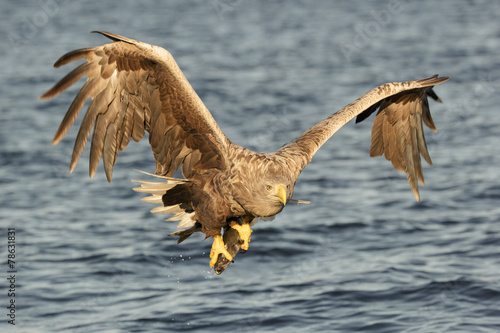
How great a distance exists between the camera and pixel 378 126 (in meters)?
9.18

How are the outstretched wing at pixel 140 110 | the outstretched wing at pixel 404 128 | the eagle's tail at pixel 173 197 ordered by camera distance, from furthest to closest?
the outstretched wing at pixel 404 128 < the eagle's tail at pixel 173 197 < the outstretched wing at pixel 140 110

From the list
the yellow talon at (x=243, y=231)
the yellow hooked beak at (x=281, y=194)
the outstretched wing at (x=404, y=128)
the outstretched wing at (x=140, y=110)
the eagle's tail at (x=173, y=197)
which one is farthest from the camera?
the outstretched wing at (x=404, y=128)

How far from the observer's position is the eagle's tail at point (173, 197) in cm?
718

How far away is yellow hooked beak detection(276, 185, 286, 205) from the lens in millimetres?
6520

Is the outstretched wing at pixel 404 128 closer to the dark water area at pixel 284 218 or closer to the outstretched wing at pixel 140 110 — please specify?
the dark water area at pixel 284 218

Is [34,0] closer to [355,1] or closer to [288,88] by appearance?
[355,1]

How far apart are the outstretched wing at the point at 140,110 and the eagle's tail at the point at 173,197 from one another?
17 centimetres

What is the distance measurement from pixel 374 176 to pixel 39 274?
20.1 feet

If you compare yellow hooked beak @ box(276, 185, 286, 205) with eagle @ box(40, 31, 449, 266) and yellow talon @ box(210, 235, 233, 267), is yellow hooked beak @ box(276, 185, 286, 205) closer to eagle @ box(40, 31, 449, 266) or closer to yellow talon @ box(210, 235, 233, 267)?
eagle @ box(40, 31, 449, 266)

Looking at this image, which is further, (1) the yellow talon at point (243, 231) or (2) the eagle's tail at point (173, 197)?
(1) the yellow talon at point (243, 231)

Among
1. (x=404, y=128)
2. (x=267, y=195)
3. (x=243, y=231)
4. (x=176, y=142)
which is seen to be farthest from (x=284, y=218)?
(x=267, y=195)

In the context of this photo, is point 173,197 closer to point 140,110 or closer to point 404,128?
point 140,110

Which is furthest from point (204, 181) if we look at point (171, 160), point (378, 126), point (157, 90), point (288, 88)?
point (288, 88)

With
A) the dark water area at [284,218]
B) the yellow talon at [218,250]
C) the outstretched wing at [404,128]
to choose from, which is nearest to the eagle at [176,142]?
the yellow talon at [218,250]
